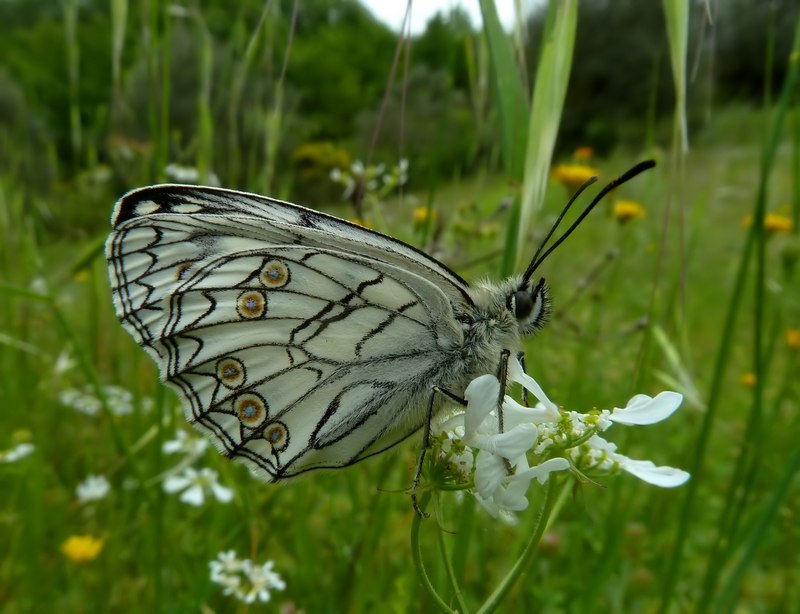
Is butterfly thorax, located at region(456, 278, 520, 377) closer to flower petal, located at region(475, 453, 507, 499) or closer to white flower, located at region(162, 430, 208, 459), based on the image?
flower petal, located at region(475, 453, 507, 499)

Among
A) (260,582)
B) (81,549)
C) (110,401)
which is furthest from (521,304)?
(110,401)

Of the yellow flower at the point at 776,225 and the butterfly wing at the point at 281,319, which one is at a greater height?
the yellow flower at the point at 776,225

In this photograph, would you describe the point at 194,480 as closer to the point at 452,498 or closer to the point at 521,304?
the point at 452,498

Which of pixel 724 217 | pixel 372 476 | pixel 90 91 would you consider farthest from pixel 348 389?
pixel 90 91

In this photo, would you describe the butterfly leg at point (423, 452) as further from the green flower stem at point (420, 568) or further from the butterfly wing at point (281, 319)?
the butterfly wing at point (281, 319)

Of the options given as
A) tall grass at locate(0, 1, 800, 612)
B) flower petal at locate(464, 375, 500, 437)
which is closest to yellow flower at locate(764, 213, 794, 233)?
tall grass at locate(0, 1, 800, 612)

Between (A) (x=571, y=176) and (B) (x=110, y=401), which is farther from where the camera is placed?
(A) (x=571, y=176)

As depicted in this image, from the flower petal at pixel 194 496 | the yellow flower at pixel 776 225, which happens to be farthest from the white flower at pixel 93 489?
the yellow flower at pixel 776 225

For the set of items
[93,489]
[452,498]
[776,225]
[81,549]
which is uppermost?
[776,225]
